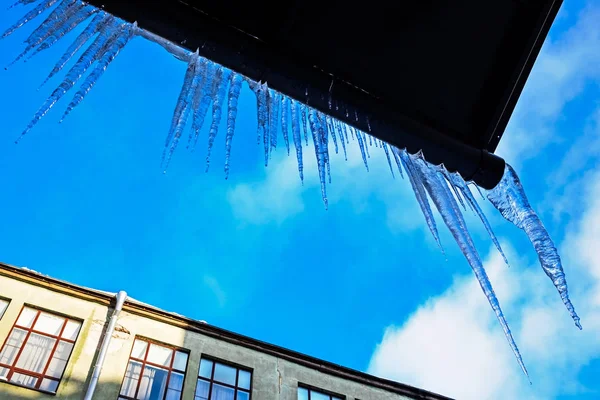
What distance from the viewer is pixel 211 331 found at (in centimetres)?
1591

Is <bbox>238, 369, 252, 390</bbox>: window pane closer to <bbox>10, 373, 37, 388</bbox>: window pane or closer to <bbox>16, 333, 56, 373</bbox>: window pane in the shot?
<bbox>16, 333, 56, 373</bbox>: window pane

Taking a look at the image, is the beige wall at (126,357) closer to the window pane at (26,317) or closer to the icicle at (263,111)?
the window pane at (26,317)

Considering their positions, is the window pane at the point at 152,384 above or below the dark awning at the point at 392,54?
above

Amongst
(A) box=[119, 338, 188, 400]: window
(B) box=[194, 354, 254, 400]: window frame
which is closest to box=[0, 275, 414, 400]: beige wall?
(B) box=[194, 354, 254, 400]: window frame

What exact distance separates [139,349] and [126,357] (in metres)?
0.57

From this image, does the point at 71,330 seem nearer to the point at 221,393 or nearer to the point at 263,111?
the point at 221,393

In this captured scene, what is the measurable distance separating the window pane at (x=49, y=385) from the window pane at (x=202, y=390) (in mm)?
3510

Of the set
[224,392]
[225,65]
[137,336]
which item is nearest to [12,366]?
[137,336]

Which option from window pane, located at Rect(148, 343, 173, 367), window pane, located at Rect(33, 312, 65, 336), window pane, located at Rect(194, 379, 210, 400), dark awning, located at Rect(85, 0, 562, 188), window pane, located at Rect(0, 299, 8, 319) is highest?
window pane, located at Rect(0, 299, 8, 319)

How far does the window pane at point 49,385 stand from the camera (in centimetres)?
1266

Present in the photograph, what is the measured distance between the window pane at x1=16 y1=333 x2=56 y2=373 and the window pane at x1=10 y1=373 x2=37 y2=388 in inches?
9.0

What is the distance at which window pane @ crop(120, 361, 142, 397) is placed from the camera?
13.4 m

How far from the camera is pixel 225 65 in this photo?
229cm

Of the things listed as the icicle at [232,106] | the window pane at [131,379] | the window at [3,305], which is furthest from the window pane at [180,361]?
the icicle at [232,106]
